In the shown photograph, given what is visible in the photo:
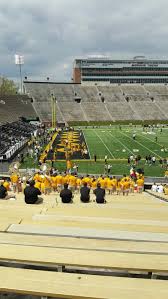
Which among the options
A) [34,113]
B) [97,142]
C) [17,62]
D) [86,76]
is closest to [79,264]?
[97,142]

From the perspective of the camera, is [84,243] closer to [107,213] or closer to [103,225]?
[103,225]

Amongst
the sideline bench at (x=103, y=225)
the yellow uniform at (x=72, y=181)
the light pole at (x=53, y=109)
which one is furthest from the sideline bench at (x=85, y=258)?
the light pole at (x=53, y=109)

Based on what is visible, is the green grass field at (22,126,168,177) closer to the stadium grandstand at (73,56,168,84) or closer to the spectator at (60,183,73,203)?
the spectator at (60,183,73,203)

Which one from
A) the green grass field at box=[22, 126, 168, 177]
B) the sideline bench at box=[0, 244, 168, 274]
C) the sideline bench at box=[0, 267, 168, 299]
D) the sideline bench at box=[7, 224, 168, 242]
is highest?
the sideline bench at box=[0, 244, 168, 274]

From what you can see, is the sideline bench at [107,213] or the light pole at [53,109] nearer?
the sideline bench at [107,213]

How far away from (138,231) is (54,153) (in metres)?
30.7

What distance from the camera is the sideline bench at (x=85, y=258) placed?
3.63m

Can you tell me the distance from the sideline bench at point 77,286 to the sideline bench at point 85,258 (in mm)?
203

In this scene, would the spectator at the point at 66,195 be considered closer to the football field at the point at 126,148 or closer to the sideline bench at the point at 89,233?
the sideline bench at the point at 89,233

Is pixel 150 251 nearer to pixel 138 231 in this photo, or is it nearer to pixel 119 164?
pixel 138 231

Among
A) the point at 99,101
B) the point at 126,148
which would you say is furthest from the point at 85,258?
the point at 99,101

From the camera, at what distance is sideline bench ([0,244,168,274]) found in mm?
3629

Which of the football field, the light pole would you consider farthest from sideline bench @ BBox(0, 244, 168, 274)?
the light pole

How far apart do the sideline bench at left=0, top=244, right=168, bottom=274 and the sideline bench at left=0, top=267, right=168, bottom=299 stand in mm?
203
